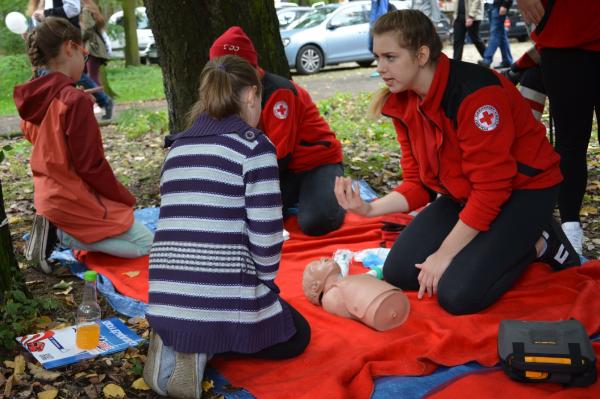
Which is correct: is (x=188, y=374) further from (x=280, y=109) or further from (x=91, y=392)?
(x=280, y=109)

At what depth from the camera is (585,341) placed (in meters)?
2.62

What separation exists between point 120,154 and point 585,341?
5776 mm

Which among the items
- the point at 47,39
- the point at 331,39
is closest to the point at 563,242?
the point at 47,39

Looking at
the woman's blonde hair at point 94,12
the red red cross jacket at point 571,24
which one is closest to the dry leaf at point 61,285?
the red red cross jacket at point 571,24

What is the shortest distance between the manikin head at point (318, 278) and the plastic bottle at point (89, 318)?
3.43 feet

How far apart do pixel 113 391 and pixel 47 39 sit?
2.15m

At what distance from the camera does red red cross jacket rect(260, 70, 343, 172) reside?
4262 mm

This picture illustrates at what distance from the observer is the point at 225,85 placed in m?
2.67

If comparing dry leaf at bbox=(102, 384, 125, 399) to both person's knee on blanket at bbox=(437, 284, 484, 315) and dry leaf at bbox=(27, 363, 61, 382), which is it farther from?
person's knee on blanket at bbox=(437, 284, 484, 315)

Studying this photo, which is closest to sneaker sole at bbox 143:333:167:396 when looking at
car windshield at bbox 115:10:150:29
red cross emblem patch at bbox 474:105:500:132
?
red cross emblem patch at bbox 474:105:500:132

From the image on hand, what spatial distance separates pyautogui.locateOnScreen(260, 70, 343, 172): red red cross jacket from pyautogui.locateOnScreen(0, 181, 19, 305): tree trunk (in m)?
1.67

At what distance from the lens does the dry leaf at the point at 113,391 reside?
275 centimetres

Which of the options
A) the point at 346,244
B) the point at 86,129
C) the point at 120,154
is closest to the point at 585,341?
the point at 346,244

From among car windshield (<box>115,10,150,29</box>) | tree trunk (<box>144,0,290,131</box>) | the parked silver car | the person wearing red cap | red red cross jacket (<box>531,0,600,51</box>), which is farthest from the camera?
car windshield (<box>115,10,150,29</box>)
